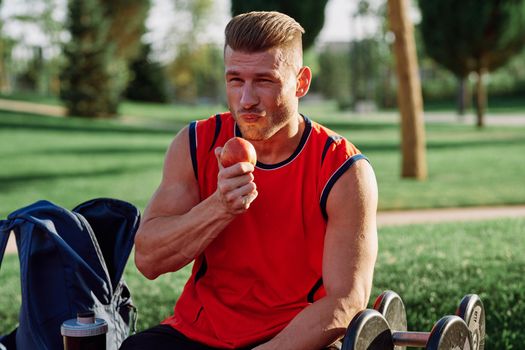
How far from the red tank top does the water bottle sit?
0.37m

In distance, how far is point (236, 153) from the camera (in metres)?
2.21

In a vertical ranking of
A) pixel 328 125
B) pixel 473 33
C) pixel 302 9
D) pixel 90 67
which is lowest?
pixel 328 125

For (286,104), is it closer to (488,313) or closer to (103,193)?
(488,313)

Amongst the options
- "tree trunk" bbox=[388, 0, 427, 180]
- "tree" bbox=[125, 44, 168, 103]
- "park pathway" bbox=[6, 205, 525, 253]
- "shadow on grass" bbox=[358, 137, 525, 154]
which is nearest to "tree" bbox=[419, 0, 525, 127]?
"shadow on grass" bbox=[358, 137, 525, 154]

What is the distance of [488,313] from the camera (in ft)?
15.1

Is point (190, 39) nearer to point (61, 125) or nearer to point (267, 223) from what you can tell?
point (61, 125)

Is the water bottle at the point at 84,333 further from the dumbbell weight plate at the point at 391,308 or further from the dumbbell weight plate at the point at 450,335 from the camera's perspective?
the dumbbell weight plate at the point at 450,335

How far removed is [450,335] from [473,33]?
80.8 ft

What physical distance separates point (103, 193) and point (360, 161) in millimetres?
10006

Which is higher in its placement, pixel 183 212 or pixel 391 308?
pixel 183 212

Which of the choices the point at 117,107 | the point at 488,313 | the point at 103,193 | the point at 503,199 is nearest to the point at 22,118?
the point at 117,107

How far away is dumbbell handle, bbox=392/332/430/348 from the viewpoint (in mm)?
2244

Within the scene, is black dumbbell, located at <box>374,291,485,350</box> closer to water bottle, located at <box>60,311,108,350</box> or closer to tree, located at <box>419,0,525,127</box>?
water bottle, located at <box>60,311,108,350</box>

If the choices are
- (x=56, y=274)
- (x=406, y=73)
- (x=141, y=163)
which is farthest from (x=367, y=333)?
(x=141, y=163)
